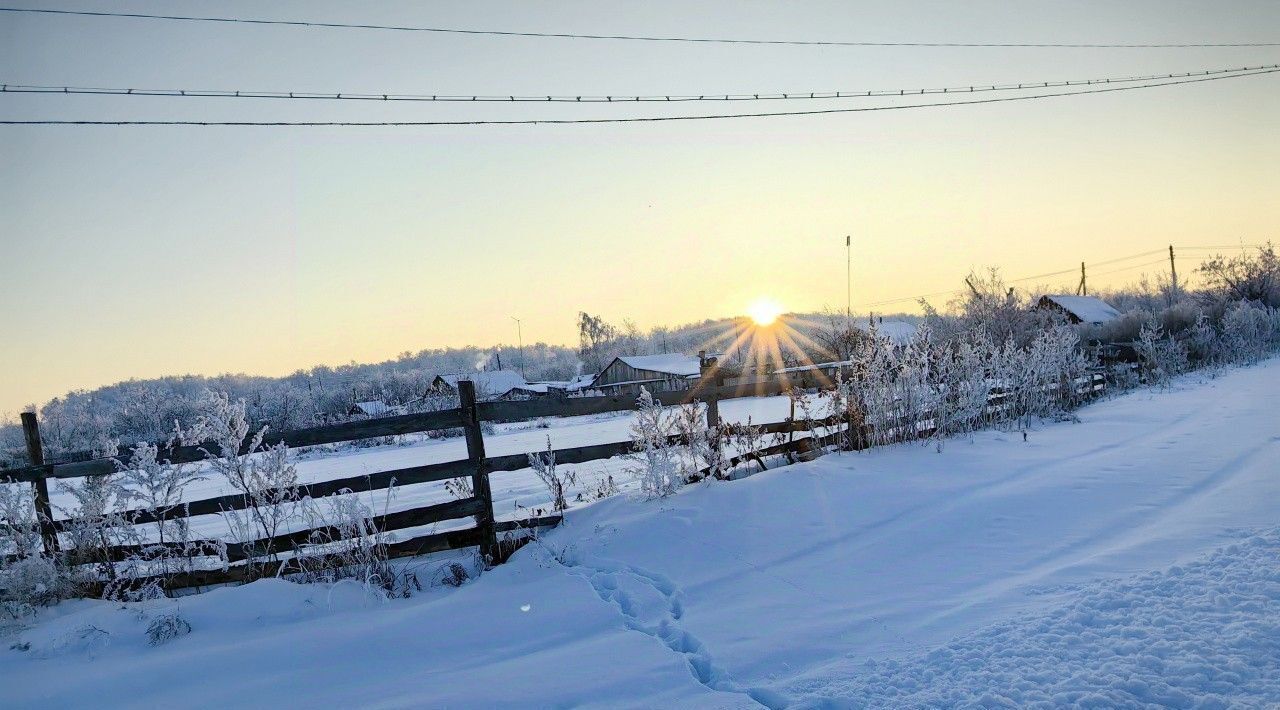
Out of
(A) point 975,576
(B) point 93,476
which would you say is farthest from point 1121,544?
(B) point 93,476

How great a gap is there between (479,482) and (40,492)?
380 centimetres

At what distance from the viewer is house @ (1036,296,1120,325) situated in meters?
39.3

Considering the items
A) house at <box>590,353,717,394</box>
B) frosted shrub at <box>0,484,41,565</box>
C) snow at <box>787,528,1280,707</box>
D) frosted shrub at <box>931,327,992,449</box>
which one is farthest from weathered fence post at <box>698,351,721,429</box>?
house at <box>590,353,717,394</box>

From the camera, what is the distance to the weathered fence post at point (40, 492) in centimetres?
562

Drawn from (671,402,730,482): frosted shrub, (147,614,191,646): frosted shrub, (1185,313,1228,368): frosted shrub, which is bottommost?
(1185,313,1228,368): frosted shrub

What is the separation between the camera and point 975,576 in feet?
14.7

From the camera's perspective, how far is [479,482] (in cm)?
582

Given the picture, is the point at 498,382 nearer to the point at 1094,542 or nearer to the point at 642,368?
the point at 642,368

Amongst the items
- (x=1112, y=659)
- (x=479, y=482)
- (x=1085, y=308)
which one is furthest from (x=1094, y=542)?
(x=1085, y=308)

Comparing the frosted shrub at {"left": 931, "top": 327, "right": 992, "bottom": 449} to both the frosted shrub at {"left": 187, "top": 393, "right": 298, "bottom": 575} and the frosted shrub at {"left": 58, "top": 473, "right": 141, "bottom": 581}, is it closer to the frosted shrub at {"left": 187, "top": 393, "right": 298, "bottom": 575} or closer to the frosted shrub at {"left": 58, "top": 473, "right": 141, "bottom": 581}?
the frosted shrub at {"left": 187, "top": 393, "right": 298, "bottom": 575}

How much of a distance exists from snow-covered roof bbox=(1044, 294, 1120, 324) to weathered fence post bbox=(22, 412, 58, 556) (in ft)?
148

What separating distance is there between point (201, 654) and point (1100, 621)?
525cm

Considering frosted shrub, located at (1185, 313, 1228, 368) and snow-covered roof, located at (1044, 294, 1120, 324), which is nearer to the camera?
frosted shrub, located at (1185, 313, 1228, 368)

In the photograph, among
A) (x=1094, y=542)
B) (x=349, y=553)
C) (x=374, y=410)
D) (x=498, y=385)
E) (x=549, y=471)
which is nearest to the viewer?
(x=1094, y=542)
